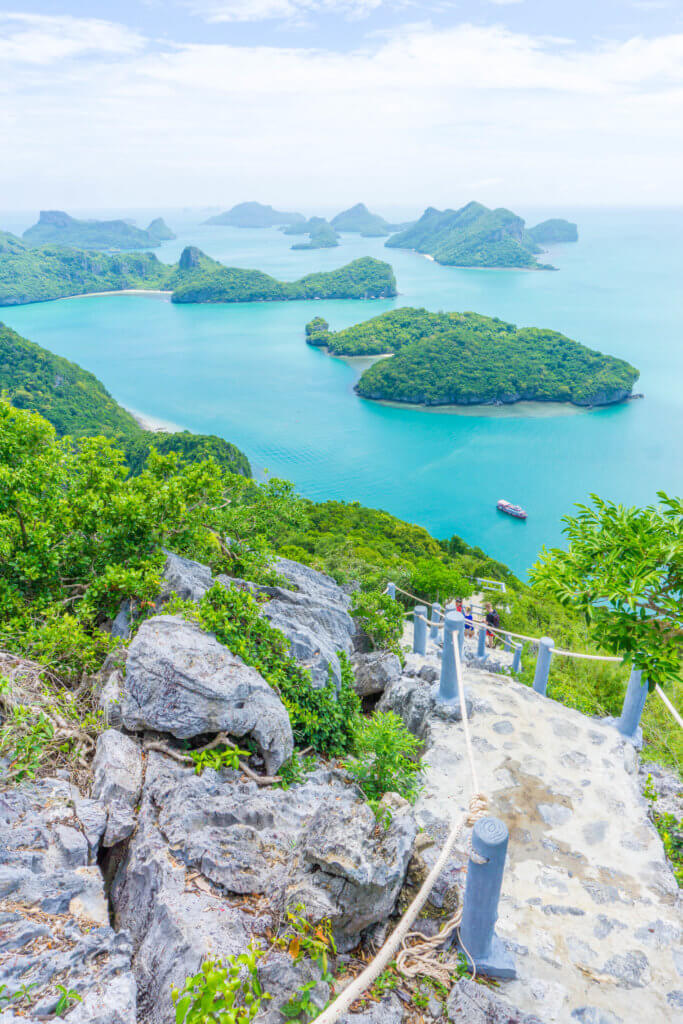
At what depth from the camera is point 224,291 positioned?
379ft

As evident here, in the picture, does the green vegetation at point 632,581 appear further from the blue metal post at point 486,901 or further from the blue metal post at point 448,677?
the blue metal post at point 448,677

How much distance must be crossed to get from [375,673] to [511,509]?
35.9 m

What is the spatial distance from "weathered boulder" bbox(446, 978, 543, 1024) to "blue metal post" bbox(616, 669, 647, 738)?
3806 mm

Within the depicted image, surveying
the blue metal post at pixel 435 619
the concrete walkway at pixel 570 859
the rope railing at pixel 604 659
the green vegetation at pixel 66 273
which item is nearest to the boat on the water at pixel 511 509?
the blue metal post at pixel 435 619

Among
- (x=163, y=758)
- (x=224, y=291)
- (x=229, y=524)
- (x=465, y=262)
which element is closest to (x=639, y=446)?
(x=229, y=524)

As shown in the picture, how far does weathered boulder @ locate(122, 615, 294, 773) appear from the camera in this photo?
425cm

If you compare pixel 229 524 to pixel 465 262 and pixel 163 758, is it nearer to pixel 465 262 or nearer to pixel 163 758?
pixel 163 758

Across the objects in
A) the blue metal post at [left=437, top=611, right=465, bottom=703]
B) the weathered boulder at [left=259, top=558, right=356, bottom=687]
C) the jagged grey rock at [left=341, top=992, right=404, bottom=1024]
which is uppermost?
the jagged grey rock at [left=341, top=992, right=404, bottom=1024]

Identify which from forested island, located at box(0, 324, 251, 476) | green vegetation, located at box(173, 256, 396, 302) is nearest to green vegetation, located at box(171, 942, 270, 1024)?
forested island, located at box(0, 324, 251, 476)

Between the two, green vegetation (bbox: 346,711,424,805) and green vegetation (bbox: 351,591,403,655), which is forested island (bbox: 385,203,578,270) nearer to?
green vegetation (bbox: 351,591,403,655)

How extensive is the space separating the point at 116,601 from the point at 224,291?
12021cm

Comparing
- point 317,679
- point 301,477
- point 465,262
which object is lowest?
point 301,477

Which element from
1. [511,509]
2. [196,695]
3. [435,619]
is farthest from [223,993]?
[511,509]

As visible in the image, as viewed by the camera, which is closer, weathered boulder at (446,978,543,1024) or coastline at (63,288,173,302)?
weathered boulder at (446,978,543,1024)
